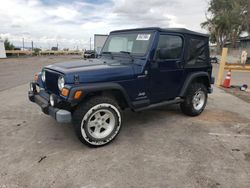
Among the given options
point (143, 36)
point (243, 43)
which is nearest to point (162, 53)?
point (143, 36)

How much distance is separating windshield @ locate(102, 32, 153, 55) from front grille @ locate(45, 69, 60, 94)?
4.81 ft

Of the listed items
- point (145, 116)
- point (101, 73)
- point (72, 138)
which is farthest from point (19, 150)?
point (145, 116)

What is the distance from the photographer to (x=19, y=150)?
3.33 meters

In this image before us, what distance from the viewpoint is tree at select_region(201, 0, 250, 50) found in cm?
3222

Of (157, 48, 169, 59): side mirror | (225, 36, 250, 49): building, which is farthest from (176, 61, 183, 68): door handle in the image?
(225, 36, 250, 49): building

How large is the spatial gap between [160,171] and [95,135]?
3.87ft

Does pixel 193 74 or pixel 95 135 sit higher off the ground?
pixel 193 74

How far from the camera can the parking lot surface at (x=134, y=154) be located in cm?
267

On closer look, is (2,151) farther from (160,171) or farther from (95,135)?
(160,171)

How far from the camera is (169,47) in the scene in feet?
14.0

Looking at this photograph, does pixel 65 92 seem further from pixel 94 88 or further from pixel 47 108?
pixel 47 108

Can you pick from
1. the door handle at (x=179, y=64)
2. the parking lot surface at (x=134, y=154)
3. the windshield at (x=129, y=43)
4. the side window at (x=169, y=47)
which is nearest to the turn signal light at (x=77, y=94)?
the parking lot surface at (x=134, y=154)

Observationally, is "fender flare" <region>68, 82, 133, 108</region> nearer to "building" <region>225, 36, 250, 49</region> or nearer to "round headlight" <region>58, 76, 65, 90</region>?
"round headlight" <region>58, 76, 65, 90</region>

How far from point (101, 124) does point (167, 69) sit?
5.62 ft
